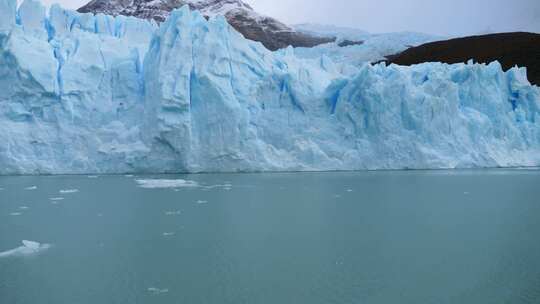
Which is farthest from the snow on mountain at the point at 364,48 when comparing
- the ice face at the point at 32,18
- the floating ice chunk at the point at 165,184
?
the floating ice chunk at the point at 165,184

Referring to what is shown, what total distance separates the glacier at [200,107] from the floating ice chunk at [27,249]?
829 centimetres

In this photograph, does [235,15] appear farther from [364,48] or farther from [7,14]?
[7,14]

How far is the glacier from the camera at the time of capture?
43.0 ft

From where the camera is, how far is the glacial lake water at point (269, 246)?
3639 mm

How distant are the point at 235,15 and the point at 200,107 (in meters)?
32.6

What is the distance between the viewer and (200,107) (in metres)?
13.6

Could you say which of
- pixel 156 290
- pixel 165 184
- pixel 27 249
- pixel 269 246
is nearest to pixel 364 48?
pixel 165 184

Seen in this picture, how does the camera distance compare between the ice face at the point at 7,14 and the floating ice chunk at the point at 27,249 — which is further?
the ice face at the point at 7,14

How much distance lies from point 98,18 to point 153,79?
4028 millimetres

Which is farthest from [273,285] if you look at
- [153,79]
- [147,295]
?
[153,79]

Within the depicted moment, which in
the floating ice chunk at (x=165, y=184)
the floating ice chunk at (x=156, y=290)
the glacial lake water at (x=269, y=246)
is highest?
the floating ice chunk at (x=156, y=290)

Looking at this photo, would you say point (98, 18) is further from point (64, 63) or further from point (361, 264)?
point (361, 264)

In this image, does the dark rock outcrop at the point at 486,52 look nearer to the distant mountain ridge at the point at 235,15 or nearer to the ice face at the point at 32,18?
the distant mountain ridge at the point at 235,15

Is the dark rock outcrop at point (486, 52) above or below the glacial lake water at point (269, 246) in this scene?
above
